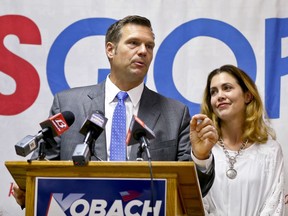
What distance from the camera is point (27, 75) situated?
3289 mm

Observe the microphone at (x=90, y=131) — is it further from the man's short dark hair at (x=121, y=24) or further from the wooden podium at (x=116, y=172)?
the man's short dark hair at (x=121, y=24)

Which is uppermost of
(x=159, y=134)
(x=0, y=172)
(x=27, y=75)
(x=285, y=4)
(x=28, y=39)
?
(x=285, y=4)

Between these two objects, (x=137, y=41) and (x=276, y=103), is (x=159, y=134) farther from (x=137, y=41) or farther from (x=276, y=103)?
(x=276, y=103)

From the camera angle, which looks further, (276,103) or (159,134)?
(276,103)

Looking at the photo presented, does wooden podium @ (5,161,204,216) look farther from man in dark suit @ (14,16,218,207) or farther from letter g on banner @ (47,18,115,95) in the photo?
letter g on banner @ (47,18,115,95)

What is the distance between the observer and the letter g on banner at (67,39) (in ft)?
10.8

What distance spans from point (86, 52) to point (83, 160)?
5.80 ft

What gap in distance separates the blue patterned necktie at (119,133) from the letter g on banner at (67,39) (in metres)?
0.88

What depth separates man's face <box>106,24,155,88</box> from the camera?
257 centimetres

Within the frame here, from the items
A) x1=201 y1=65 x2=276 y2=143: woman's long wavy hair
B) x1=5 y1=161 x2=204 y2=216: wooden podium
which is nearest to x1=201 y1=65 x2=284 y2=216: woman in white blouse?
x1=201 y1=65 x2=276 y2=143: woman's long wavy hair

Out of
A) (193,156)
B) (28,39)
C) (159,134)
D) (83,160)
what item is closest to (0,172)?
(28,39)

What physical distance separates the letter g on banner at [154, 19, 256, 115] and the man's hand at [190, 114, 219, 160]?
1222 millimetres

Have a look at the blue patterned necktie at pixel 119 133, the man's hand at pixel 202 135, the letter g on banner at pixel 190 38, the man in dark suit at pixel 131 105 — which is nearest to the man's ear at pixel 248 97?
the letter g on banner at pixel 190 38

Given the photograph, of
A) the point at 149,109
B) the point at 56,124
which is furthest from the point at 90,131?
the point at 149,109
